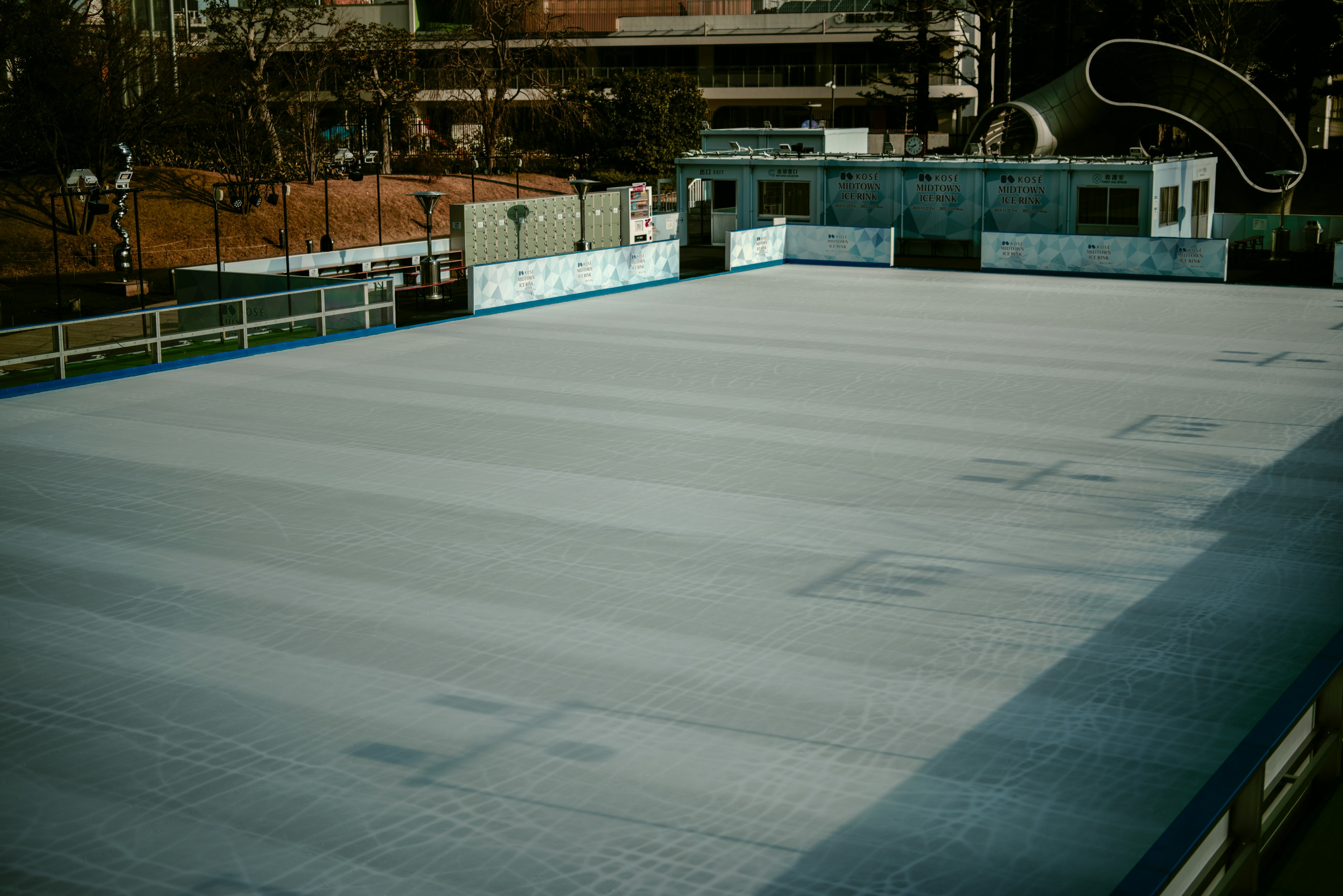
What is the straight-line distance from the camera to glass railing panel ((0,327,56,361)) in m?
22.8

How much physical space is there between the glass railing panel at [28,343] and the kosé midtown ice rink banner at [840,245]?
24139 millimetres

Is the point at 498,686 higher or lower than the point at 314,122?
lower

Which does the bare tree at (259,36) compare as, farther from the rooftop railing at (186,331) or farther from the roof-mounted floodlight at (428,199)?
the rooftop railing at (186,331)

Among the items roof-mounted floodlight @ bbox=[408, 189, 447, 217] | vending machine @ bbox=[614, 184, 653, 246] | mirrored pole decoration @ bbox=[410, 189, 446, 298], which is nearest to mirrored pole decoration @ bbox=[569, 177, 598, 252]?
vending machine @ bbox=[614, 184, 653, 246]

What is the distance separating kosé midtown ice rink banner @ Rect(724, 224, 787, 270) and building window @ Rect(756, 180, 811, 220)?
10.1ft

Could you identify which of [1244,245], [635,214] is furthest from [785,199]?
[1244,245]

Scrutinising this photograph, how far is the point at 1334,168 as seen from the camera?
67.2 meters

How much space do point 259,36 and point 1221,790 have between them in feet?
208

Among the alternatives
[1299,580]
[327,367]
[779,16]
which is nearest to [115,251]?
[327,367]

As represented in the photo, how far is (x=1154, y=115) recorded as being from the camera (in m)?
49.4

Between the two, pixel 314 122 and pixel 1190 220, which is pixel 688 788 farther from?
pixel 314 122

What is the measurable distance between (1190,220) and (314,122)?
3646 centimetres

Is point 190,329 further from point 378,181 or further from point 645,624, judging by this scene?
point 378,181

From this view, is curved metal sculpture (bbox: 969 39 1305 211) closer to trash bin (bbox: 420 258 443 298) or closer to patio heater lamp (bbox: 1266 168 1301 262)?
patio heater lamp (bbox: 1266 168 1301 262)
